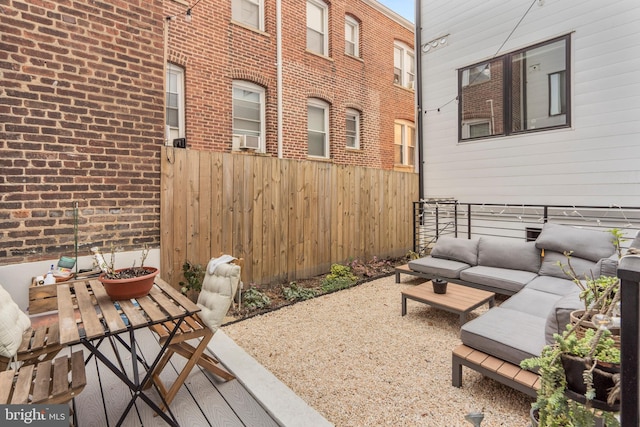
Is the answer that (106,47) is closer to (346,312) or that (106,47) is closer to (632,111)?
(346,312)

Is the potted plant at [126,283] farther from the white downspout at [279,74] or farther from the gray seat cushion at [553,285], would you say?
the white downspout at [279,74]

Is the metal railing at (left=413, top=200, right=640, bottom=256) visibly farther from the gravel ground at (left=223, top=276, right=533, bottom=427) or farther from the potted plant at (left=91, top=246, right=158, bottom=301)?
the potted plant at (left=91, top=246, right=158, bottom=301)

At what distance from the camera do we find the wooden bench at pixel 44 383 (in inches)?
62.2

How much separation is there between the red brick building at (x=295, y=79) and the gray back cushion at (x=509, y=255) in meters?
4.98

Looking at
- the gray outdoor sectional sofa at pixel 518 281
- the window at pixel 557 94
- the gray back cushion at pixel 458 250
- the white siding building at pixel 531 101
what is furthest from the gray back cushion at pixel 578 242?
the window at pixel 557 94

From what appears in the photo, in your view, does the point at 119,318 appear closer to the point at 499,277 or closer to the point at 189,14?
the point at 499,277

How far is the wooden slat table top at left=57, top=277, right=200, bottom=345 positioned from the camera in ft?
A: 5.78

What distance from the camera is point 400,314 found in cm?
414

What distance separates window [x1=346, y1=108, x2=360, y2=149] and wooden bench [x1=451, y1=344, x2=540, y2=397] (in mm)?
8062

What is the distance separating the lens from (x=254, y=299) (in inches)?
174

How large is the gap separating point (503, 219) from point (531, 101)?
213cm

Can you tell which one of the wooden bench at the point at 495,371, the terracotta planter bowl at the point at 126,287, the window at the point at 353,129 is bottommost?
the wooden bench at the point at 495,371

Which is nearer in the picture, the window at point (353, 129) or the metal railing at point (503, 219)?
the metal railing at point (503, 219)

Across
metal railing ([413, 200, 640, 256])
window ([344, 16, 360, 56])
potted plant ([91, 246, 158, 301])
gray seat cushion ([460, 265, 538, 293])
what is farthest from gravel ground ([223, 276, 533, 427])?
window ([344, 16, 360, 56])
